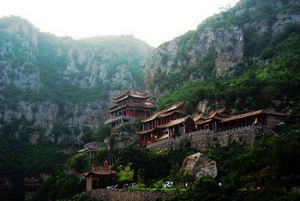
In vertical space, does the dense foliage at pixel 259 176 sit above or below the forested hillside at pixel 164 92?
below

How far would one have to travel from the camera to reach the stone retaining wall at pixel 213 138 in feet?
149

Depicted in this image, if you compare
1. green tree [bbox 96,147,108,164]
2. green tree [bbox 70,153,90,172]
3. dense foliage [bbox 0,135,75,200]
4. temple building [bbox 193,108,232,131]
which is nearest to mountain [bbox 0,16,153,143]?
dense foliage [bbox 0,135,75,200]

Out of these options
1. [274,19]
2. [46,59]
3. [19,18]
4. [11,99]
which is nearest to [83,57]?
[46,59]

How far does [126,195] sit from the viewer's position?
44.6 meters

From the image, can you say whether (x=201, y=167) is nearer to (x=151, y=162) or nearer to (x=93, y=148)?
(x=151, y=162)

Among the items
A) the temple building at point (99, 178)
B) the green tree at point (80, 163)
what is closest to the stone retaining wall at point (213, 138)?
the temple building at point (99, 178)

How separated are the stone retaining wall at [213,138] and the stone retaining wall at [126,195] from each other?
9846mm

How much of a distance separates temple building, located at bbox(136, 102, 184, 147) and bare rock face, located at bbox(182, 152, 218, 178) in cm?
1623

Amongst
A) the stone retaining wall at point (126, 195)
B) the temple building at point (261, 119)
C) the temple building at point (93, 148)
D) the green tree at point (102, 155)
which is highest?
the temple building at point (261, 119)

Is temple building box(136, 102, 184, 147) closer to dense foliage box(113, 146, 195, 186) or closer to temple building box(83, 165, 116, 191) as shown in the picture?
dense foliage box(113, 146, 195, 186)

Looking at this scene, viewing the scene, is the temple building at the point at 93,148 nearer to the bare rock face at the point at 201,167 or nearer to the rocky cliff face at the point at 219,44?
the rocky cliff face at the point at 219,44

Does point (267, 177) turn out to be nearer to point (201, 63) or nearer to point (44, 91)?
point (201, 63)

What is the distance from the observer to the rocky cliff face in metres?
76.5

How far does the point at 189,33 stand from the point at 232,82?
33.4 m
